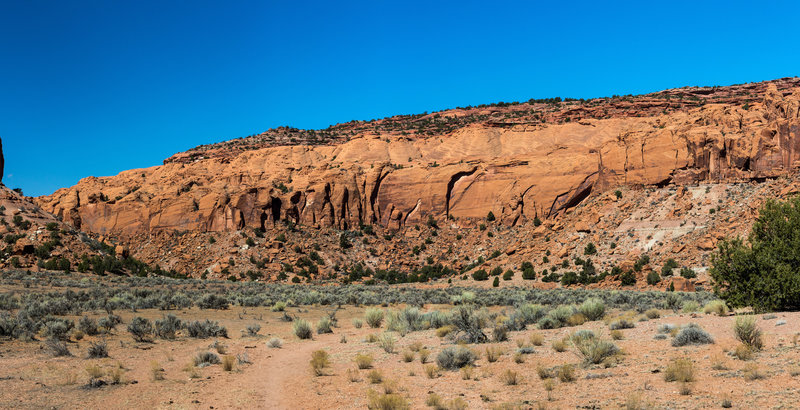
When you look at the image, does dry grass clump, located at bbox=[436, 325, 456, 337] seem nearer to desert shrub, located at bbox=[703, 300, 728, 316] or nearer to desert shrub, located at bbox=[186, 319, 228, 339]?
desert shrub, located at bbox=[186, 319, 228, 339]

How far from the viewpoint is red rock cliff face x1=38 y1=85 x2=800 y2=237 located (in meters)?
49.3

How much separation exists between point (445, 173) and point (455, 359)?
53127 mm

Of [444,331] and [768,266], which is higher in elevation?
[768,266]

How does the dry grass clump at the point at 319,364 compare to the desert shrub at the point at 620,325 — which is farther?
the desert shrub at the point at 620,325

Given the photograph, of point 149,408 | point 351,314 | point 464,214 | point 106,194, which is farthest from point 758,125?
point 106,194

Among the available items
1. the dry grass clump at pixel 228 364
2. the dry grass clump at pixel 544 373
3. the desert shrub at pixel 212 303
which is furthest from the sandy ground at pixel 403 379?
the desert shrub at pixel 212 303

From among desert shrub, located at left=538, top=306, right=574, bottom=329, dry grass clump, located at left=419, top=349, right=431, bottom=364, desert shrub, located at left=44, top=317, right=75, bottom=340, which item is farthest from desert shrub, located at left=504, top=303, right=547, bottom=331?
desert shrub, located at left=44, top=317, right=75, bottom=340

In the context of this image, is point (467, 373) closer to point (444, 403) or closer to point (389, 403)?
point (444, 403)

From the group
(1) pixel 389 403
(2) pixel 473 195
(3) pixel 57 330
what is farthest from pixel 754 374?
(2) pixel 473 195

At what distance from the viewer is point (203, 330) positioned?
58.7 ft

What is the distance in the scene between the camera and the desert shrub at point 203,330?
1775cm

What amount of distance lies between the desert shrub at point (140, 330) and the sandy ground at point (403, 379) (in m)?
0.32

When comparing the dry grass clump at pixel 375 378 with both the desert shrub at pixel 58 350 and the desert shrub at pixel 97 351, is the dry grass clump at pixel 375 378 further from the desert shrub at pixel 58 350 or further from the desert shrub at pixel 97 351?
the desert shrub at pixel 58 350

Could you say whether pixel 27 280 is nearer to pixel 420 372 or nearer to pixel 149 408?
pixel 149 408
